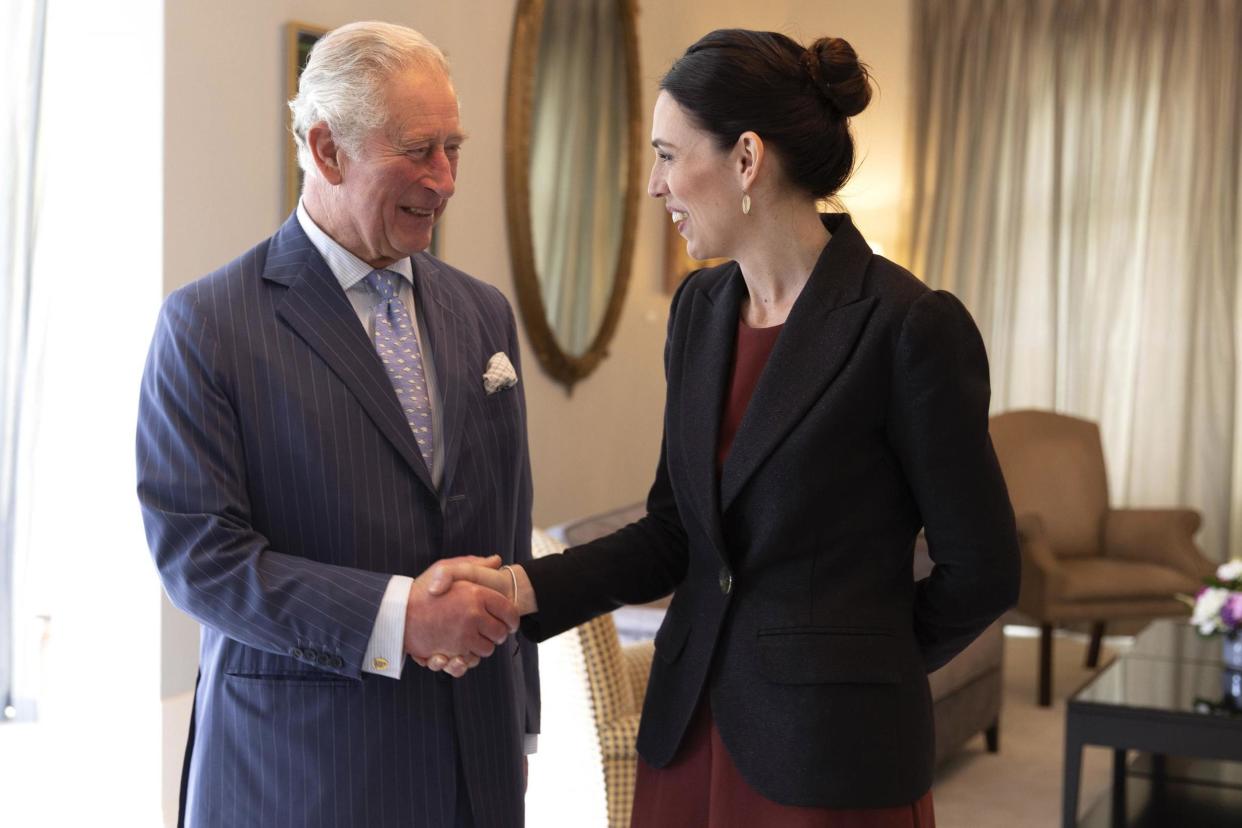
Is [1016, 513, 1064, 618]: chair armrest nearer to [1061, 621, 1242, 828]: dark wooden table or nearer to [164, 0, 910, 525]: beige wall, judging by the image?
[1061, 621, 1242, 828]: dark wooden table

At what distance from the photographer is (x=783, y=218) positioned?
173cm

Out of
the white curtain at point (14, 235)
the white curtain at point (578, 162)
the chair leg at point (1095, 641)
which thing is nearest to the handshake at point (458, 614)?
the white curtain at point (14, 235)

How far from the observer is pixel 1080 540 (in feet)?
22.1

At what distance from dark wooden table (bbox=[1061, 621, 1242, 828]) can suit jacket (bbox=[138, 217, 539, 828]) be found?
2484 mm

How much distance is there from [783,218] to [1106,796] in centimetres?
322

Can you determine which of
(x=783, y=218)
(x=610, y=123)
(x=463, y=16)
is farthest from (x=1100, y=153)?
(x=783, y=218)

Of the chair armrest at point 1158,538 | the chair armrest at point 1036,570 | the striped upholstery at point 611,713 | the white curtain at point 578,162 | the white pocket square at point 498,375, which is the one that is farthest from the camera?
the chair armrest at point 1158,538

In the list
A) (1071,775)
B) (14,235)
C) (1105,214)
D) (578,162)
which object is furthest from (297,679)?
(1105,214)

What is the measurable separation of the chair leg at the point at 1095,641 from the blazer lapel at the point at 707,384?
508 centimetres

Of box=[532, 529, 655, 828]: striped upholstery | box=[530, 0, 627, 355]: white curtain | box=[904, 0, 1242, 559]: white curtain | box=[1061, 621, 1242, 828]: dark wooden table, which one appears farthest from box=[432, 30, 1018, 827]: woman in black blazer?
box=[904, 0, 1242, 559]: white curtain

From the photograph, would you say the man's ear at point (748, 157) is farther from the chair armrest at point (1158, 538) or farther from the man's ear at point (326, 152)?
the chair armrest at point (1158, 538)

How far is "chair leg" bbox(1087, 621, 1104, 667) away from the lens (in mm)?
6359

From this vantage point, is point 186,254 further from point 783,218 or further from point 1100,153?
point 1100,153

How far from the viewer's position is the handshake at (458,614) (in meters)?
1.79
